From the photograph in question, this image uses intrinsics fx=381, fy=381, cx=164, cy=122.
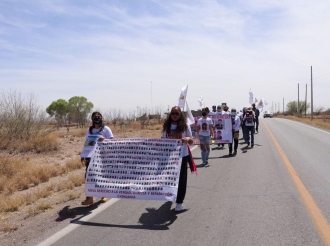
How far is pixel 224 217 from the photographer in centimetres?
609

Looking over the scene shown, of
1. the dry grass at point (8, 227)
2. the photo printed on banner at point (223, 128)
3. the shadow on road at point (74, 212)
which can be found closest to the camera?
the dry grass at point (8, 227)

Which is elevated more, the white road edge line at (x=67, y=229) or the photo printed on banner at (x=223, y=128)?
the photo printed on banner at (x=223, y=128)

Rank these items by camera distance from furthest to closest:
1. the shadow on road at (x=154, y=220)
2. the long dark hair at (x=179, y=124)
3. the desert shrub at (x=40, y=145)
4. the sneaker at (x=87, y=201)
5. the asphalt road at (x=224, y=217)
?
the desert shrub at (x=40, y=145) → the sneaker at (x=87, y=201) → the long dark hair at (x=179, y=124) → the shadow on road at (x=154, y=220) → the asphalt road at (x=224, y=217)

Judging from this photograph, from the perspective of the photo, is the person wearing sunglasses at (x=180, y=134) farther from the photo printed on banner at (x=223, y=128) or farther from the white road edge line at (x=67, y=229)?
the photo printed on banner at (x=223, y=128)

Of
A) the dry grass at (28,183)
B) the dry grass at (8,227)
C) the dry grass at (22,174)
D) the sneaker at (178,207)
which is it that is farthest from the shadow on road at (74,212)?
the dry grass at (22,174)

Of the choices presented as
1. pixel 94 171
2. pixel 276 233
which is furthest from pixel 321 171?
pixel 94 171

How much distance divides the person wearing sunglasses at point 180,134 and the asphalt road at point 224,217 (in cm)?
32

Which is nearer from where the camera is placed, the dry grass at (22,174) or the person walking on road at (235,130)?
the dry grass at (22,174)

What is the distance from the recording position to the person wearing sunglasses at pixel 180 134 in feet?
21.6

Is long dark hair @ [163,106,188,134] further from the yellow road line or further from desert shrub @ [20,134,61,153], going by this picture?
desert shrub @ [20,134,61,153]

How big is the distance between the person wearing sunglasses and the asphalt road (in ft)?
1.05

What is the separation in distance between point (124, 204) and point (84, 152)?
1.26 meters

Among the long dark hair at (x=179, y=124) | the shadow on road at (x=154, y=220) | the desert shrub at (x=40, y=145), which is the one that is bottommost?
the shadow on road at (x=154, y=220)

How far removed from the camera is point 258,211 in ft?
20.8
